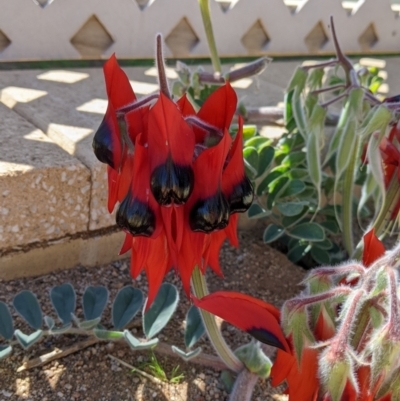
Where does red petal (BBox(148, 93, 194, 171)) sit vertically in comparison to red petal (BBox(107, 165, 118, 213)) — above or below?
above

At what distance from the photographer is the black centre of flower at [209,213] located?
77 cm

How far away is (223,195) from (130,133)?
0.13m

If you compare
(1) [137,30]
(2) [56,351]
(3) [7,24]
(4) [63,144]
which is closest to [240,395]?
(2) [56,351]

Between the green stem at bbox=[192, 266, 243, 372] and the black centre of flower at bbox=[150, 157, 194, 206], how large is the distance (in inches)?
6.4

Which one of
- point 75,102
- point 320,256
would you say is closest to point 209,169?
point 320,256

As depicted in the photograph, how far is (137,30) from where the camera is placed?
90.4 inches

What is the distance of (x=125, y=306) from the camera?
122 centimetres

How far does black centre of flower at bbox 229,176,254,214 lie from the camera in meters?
0.81

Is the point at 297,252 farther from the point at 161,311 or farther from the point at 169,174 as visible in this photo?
the point at 169,174

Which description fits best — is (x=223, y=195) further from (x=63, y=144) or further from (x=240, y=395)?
(x=63, y=144)

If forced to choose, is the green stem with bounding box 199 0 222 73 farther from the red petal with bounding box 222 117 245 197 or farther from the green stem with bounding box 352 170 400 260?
the red petal with bounding box 222 117 245 197

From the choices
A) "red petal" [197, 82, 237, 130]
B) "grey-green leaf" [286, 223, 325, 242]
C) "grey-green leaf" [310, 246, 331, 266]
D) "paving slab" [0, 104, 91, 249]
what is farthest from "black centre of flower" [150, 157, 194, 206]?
"grey-green leaf" [310, 246, 331, 266]

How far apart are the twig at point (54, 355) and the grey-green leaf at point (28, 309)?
0.06 m

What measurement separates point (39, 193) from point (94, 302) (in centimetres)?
26
